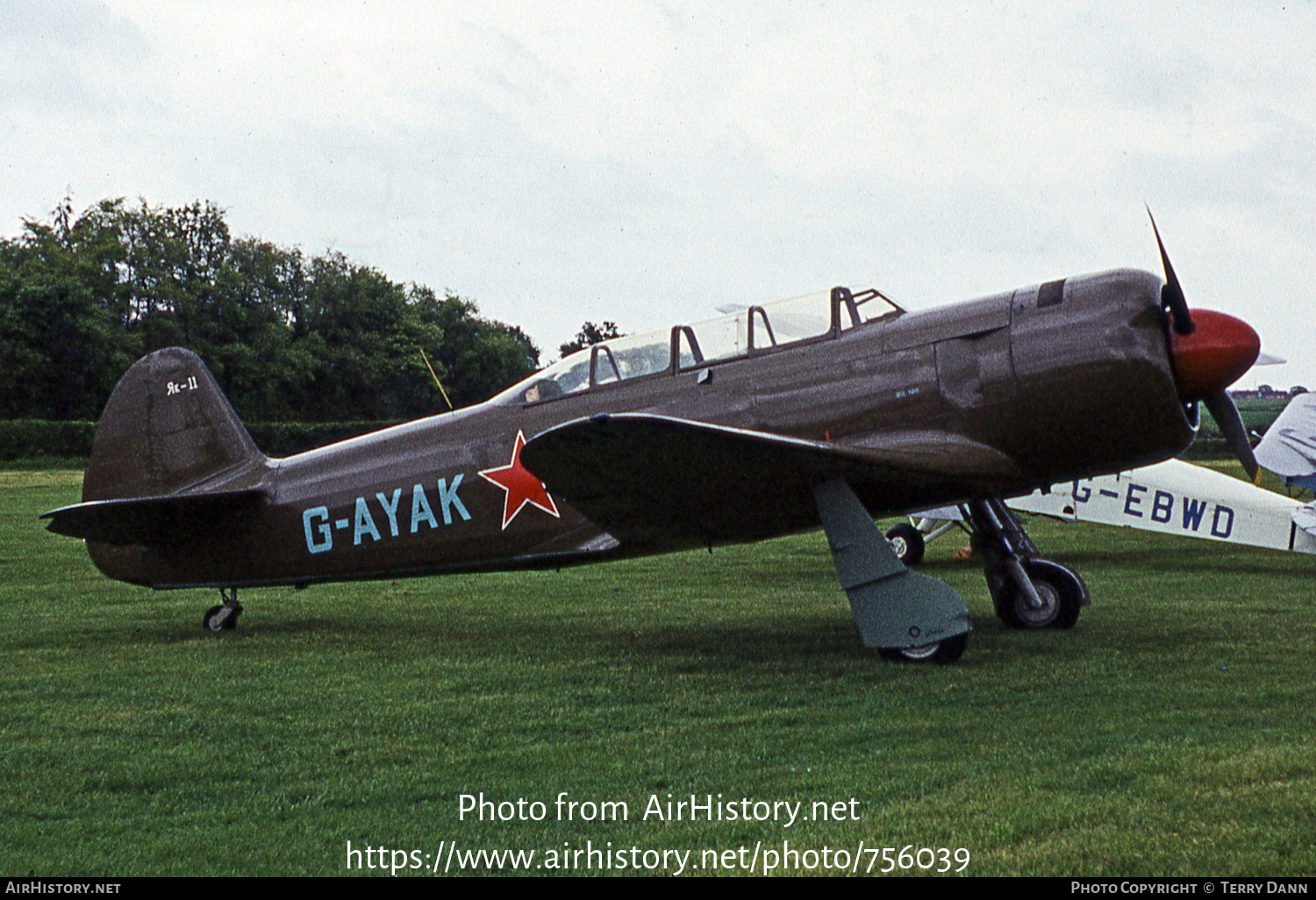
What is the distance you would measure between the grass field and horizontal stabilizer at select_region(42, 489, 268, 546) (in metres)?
0.78

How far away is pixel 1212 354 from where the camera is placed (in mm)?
6332

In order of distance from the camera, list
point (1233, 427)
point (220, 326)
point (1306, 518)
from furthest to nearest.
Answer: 1. point (220, 326)
2. point (1306, 518)
3. point (1233, 427)

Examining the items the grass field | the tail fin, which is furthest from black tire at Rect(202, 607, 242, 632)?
the tail fin

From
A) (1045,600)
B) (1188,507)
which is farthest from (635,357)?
(1188,507)

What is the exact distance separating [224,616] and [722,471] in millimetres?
4676

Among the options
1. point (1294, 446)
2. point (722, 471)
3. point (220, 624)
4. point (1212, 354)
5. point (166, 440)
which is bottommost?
point (220, 624)

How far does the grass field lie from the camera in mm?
3580

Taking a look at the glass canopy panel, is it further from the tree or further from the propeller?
the tree

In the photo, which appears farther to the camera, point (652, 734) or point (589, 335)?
point (589, 335)

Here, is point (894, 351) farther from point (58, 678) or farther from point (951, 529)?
point (951, 529)

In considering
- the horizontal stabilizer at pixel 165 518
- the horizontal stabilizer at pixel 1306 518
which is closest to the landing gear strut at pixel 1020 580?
the horizontal stabilizer at pixel 1306 518

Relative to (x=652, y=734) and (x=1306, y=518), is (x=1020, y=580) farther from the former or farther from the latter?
(x=1306, y=518)

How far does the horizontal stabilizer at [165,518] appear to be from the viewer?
27.5 ft

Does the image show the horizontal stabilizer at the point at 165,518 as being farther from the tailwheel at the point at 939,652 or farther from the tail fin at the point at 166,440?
the tailwheel at the point at 939,652
